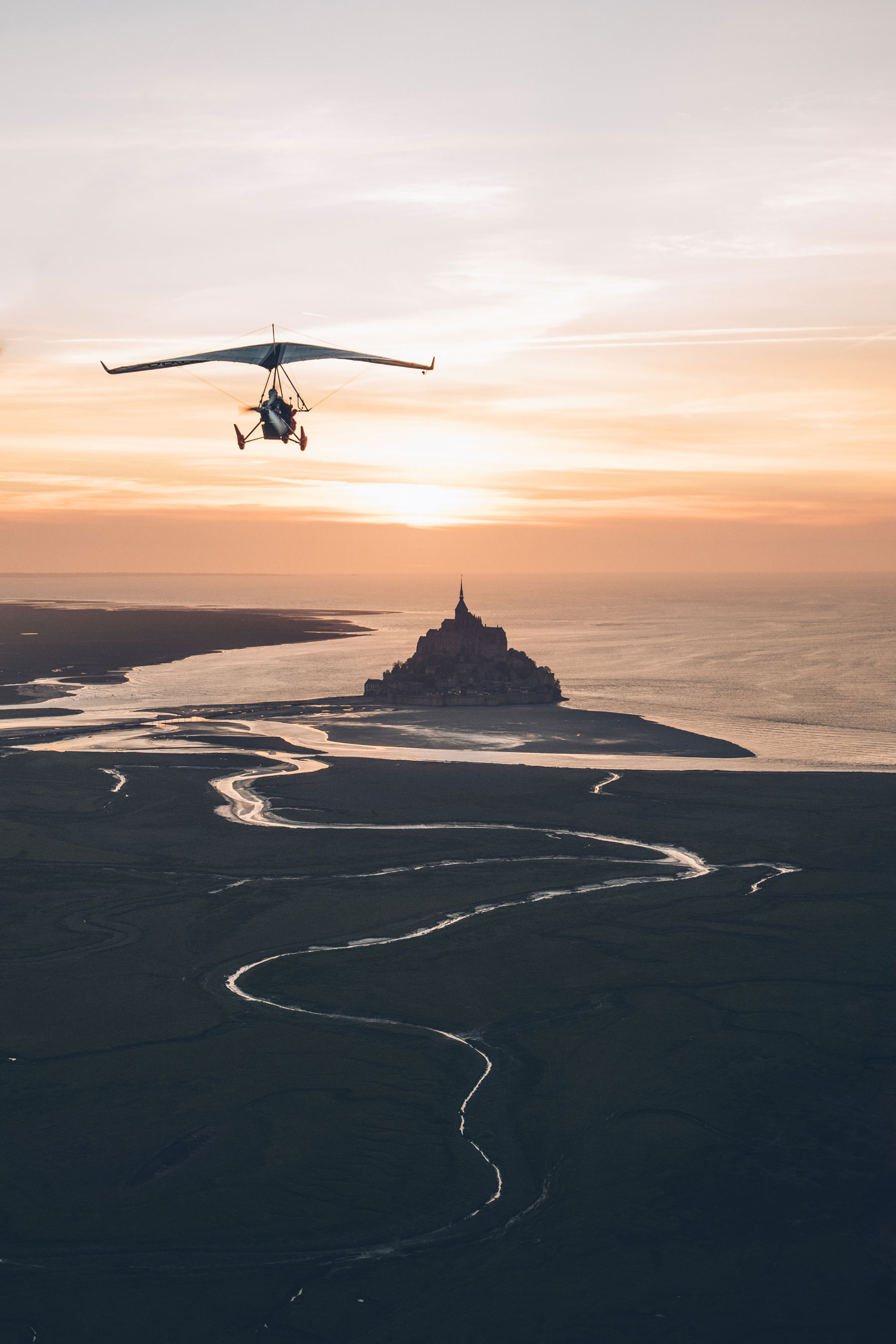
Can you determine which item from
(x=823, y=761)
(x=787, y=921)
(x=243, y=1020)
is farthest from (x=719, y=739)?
(x=243, y=1020)

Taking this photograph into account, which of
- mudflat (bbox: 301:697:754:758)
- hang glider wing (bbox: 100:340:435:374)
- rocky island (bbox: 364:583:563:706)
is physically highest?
hang glider wing (bbox: 100:340:435:374)

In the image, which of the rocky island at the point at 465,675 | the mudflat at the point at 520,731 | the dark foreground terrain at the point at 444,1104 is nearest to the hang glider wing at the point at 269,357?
the dark foreground terrain at the point at 444,1104

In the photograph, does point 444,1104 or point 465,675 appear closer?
point 444,1104

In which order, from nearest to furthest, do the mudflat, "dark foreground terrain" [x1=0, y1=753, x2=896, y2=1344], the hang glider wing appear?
"dark foreground terrain" [x1=0, y1=753, x2=896, y2=1344]
the hang glider wing
the mudflat

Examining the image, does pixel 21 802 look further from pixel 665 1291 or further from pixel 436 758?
pixel 665 1291

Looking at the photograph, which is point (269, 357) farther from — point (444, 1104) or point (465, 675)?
point (465, 675)

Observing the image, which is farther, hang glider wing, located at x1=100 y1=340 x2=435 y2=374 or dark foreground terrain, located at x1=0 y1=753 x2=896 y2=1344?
hang glider wing, located at x1=100 y1=340 x2=435 y2=374

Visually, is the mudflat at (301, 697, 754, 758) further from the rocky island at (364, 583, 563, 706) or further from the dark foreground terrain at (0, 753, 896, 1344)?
the dark foreground terrain at (0, 753, 896, 1344)

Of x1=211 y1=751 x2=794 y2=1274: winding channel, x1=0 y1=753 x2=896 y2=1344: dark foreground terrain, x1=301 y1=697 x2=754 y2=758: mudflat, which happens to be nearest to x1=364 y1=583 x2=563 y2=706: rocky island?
x1=301 y1=697 x2=754 y2=758: mudflat

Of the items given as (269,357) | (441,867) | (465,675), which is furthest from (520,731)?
(269,357)
